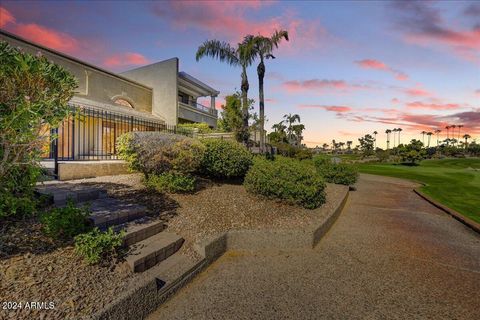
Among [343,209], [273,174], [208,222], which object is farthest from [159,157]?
[343,209]

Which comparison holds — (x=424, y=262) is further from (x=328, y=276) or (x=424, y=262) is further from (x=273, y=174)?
(x=273, y=174)

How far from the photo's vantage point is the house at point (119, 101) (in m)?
13.1

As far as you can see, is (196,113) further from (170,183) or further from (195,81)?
(170,183)

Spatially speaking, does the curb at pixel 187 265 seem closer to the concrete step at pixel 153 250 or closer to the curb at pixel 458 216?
the concrete step at pixel 153 250

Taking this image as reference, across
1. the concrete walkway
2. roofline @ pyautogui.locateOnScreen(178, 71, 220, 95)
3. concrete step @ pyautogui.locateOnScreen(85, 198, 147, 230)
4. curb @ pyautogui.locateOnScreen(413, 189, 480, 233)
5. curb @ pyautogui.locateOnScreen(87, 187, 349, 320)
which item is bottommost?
the concrete walkway

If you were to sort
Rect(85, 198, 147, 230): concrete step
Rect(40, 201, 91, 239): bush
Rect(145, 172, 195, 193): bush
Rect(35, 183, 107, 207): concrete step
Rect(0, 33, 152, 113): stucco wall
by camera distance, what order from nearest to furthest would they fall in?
1. Rect(40, 201, 91, 239): bush
2. Rect(85, 198, 147, 230): concrete step
3. Rect(35, 183, 107, 207): concrete step
4. Rect(145, 172, 195, 193): bush
5. Rect(0, 33, 152, 113): stucco wall

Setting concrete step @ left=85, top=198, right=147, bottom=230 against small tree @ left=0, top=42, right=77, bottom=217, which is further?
concrete step @ left=85, top=198, right=147, bottom=230

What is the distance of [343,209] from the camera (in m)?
9.00

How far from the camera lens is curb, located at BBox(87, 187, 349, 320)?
9.10 feet

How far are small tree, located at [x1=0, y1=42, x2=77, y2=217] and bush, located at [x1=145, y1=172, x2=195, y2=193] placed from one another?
357 centimetres

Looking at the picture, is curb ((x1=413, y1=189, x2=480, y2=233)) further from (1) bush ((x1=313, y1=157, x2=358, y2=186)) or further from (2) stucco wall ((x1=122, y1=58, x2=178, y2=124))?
(2) stucco wall ((x1=122, y1=58, x2=178, y2=124))

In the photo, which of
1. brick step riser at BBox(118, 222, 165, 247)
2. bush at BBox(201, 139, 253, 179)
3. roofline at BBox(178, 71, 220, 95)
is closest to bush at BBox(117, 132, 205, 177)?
bush at BBox(201, 139, 253, 179)

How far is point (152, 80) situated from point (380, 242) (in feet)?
75.8

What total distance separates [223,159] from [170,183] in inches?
100
